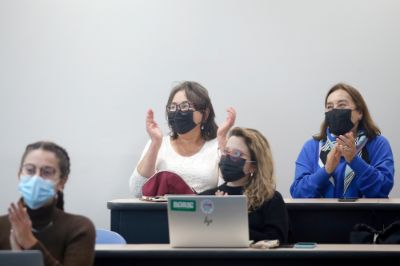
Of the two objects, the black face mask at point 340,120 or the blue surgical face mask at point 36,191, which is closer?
the blue surgical face mask at point 36,191

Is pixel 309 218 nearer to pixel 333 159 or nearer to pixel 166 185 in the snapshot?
pixel 333 159

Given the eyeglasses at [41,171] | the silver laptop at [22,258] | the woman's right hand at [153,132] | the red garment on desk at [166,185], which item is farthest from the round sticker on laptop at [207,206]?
the woman's right hand at [153,132]

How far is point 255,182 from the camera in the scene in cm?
371

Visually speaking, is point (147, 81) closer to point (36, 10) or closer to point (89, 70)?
point (89, 70)

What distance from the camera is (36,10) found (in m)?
5.41

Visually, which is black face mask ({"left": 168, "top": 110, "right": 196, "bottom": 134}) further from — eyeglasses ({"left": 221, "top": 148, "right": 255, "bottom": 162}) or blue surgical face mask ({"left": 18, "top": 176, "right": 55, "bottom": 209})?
blue surgical face mask ({"left": 18, "top": 176, "right": 55, "bottom": 209})

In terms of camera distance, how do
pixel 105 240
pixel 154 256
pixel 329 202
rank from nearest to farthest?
pixel 154 256
pixel 105 240
pixel 329 202

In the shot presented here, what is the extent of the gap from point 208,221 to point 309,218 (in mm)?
900

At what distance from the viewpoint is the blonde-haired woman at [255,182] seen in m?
3.60

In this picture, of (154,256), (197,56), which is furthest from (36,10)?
(154,256)

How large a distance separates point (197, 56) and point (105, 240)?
1936 mm

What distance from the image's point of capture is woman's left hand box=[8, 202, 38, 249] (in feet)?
9.01

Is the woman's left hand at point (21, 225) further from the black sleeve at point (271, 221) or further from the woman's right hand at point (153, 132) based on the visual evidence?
the woman's right hand at point (153, 132)

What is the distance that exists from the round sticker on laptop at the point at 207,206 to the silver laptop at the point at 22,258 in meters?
0.81
